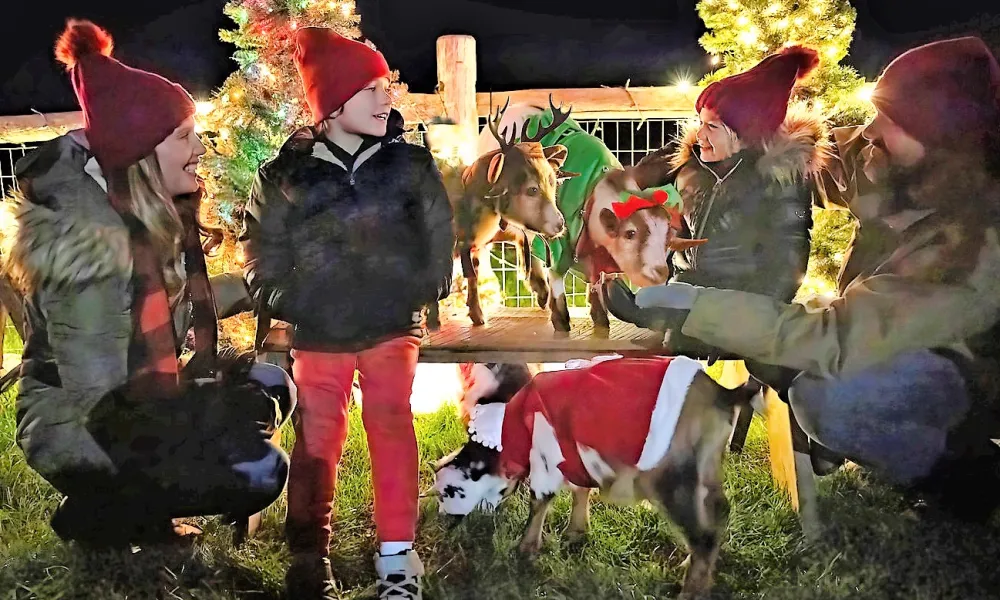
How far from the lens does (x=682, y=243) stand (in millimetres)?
2279

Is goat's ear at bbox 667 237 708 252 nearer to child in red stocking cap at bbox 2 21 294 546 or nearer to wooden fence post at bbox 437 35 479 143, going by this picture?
wooden fence post at bbox 437 35 479 143

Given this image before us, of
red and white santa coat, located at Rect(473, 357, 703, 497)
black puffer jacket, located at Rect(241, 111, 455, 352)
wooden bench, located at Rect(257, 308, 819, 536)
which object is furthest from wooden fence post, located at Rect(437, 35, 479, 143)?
red and white santa coat, located at Rect(473, 357, 703, 497)

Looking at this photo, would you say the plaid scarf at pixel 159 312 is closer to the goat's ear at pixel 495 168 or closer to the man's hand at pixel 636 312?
the goat's ear at pixel 495 168

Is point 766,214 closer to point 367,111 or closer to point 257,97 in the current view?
point 367,111

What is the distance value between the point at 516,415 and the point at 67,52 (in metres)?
1.74

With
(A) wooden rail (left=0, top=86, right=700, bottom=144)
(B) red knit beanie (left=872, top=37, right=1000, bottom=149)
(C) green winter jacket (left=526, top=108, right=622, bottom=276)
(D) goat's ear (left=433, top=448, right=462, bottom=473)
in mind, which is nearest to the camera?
(B) red knit beanie (left=872, top=37, right=1000, bottom=149)

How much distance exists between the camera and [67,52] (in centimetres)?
222

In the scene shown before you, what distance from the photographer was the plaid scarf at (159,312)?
2250 mm

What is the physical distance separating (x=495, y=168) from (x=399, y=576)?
1.30 m

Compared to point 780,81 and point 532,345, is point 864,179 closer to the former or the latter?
point 780,81

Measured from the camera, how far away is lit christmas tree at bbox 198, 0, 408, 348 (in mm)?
2477

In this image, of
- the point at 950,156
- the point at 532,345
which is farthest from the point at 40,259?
the point at 950,156

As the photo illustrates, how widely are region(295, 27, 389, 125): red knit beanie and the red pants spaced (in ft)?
2.44

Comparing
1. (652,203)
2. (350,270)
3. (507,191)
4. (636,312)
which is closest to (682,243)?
(652,203)
